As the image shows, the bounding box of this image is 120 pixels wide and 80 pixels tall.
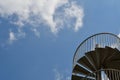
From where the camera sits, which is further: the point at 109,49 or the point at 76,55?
the point at 76,55

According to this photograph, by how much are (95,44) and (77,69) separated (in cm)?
143

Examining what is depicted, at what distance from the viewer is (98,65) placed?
1606cm

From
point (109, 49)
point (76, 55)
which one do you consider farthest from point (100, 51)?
point (76, 55)

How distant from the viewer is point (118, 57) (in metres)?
15.8

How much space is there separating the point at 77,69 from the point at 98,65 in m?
0.99

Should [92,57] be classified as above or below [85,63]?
above

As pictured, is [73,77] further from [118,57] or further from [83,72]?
[118,57]

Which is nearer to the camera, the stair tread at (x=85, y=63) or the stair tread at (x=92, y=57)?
the stair tread at (x=92, y=57)

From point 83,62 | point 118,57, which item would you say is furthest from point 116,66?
point 83,62

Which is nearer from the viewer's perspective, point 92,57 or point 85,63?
point 92,57

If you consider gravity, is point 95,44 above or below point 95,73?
above

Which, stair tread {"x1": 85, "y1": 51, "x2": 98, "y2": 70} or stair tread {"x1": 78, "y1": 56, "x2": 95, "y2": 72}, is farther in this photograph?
stair tread {"x1": 78, "y1": 56, "x2": 95, "y2": 72}

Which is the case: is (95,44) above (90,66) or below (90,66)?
above

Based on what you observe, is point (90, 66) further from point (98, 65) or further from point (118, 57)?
point (118, 57)
